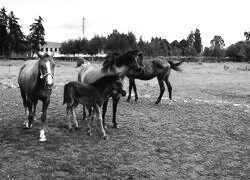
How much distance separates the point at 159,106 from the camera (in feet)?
39.6

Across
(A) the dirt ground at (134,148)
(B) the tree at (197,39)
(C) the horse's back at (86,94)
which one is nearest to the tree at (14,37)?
(A) the dirt ground at (134,148)

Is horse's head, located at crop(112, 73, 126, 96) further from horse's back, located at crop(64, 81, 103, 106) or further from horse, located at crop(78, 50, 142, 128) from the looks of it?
horse, located at crop(78, 50, 142, 128)

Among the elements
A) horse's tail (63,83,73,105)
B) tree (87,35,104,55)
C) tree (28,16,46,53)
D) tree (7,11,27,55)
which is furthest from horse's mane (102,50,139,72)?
tree (28,16,46,53)

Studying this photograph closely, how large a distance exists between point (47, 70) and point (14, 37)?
69.0m

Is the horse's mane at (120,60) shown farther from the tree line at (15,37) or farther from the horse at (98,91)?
the tree line at (15,37)

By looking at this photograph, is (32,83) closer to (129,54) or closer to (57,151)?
(57,151)

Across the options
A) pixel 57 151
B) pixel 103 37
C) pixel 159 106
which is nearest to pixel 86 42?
pixel 103 37

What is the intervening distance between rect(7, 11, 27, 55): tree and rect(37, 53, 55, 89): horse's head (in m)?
67.1

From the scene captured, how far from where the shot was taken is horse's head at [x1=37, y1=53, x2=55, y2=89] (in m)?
6.13

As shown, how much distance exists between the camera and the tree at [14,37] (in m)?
67.8

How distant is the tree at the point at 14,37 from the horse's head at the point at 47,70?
2640 inches

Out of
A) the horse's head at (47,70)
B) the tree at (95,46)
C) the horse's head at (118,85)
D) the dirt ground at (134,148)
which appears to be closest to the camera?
the dirt ground at (134,148)

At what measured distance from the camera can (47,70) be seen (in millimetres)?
6227

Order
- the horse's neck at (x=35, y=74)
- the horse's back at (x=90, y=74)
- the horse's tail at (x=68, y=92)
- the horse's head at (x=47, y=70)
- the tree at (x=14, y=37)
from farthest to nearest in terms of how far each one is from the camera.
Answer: the tree at (x=14, y=37) → the horse's back at (x=90, y=74) → the horse's tail at (x=68, y=92) → the horse's neck at (x=35, y=74) → the horse's head at (x=47, y=70)
